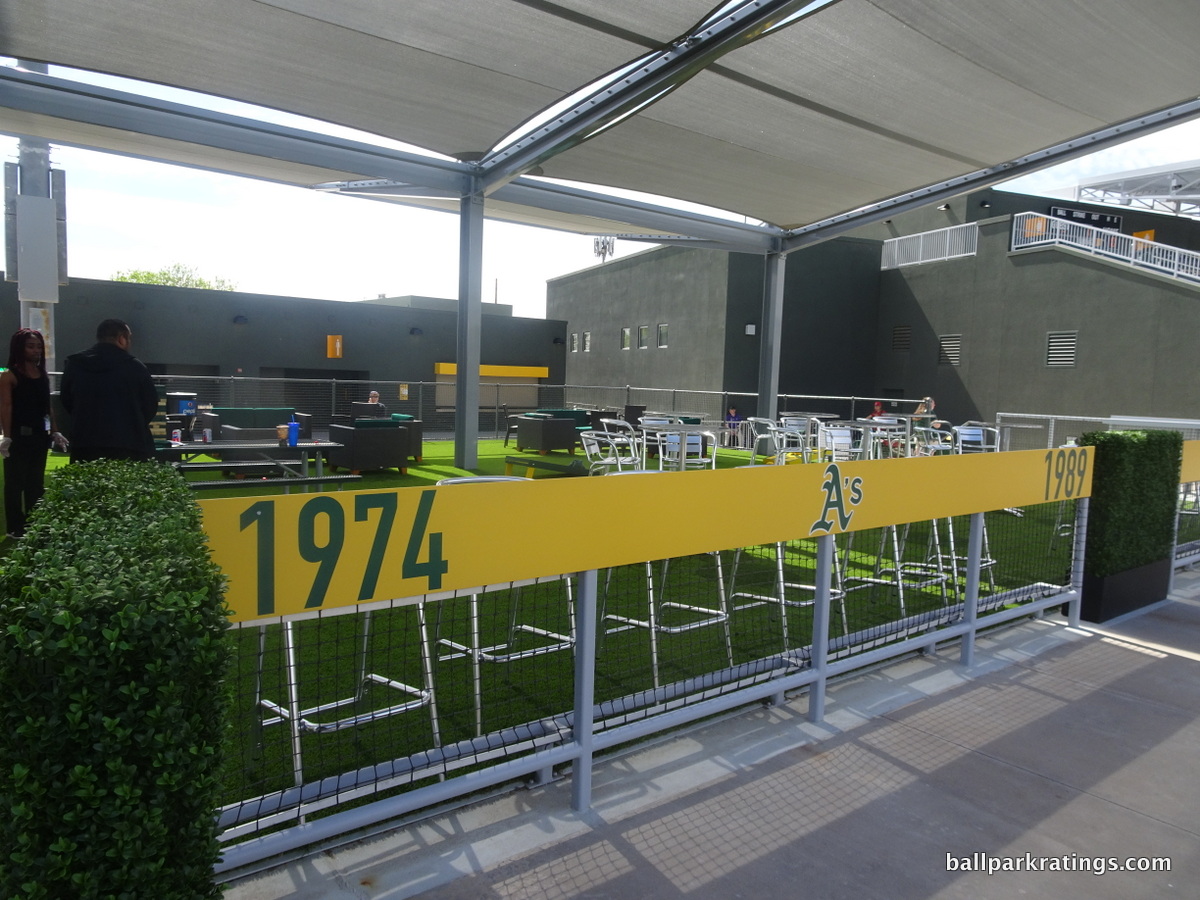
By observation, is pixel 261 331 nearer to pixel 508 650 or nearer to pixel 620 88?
pixel 620 88

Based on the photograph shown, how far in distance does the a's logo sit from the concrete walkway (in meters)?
0.94

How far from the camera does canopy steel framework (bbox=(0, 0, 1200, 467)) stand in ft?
20.8

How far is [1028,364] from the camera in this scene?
64.1ft

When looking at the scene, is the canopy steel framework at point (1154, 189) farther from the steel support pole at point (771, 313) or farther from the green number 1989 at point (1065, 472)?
the green number 1989 at point (1065, 472)

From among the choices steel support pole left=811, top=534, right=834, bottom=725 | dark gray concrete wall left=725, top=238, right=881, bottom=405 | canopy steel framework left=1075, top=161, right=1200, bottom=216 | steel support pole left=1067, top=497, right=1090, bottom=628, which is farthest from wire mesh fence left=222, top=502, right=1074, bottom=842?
canopy steel framework left=1075, top=161, right=1200, bottom=216

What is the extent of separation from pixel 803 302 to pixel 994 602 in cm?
1951

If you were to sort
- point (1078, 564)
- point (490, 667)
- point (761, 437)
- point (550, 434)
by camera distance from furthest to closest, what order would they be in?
point (550, 434), point (761, 437), point (1078, 564), point (490, 667)

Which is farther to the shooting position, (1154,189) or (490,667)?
(1154,189)

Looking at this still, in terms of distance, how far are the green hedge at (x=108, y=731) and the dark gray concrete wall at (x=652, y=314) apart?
2153 centimetres

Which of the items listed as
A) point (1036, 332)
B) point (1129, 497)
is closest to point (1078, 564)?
point (1129, 497)

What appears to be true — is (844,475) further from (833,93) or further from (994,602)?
(833,93)

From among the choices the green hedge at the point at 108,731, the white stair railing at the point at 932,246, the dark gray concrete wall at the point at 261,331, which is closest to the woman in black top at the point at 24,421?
the green hedge at the point at 108,731

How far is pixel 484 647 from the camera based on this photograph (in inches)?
158

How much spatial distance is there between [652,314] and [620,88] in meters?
18.5
